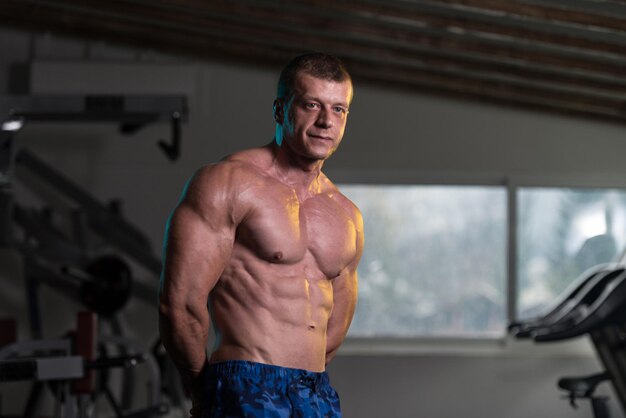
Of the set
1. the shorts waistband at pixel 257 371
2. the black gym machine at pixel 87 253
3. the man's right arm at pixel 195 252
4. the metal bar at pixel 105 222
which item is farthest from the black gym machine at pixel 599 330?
the man's right arm at pixel 195 252

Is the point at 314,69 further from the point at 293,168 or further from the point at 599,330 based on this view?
the point at 599,330

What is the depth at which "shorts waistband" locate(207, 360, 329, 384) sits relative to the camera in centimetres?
183

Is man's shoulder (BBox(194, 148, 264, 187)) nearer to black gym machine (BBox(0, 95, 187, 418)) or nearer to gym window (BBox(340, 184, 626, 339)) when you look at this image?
black gym machine (BBox(0, 95, 187, 418))

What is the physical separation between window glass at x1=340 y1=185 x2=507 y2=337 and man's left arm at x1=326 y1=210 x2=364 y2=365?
459 cm

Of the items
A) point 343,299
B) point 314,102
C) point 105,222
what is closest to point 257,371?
point 343,299

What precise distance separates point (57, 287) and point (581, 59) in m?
3.39

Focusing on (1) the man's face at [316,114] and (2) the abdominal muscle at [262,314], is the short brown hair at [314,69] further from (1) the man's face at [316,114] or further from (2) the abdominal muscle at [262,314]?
(2) the abdominal muscle at [262,314]

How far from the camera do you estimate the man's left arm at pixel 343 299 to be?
2066 millimetres

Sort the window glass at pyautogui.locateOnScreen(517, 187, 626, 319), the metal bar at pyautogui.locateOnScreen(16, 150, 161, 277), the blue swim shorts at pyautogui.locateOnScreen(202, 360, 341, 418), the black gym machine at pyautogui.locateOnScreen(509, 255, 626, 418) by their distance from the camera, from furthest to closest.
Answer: the window glass at pyautogui.locateOnScreen(517, 187, 626, 319) → the metal bar at pyautogui.locateOnScreen(16, 150, 161, 277) → the black gym machine at pyautogui.locateOnScreen(509, 255, 626, 418) → the blue swim shorts at pyautogui.locateOnScreen(202, 360, 341, 418)

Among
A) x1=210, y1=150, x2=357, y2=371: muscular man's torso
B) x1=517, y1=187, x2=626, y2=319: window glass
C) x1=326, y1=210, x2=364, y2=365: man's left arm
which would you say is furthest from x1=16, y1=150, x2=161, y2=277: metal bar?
x1=210, y1=150, x2=357, y2=371: muscular man's torso

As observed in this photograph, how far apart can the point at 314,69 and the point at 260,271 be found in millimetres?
419

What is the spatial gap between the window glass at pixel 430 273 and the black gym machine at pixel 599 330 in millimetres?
1636

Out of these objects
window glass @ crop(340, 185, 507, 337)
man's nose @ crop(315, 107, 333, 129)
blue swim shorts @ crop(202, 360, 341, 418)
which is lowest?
window glass @ crop(340, 185, 507, 337)

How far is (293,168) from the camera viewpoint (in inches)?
78.2
